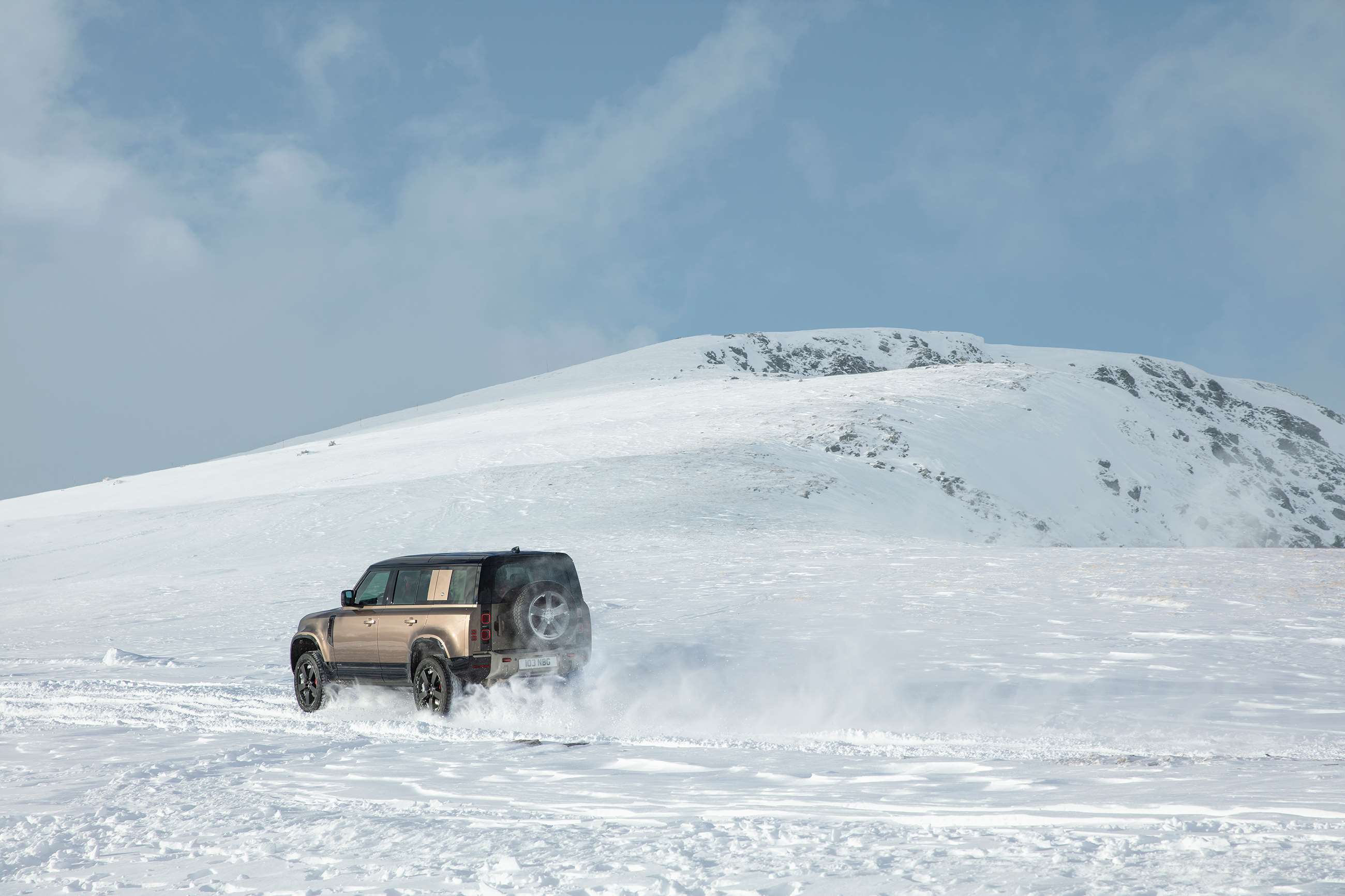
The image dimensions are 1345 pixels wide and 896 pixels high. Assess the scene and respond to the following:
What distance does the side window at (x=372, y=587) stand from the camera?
12305 mm

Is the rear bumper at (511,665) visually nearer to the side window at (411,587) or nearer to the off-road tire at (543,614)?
the off-road tire at (543,614)

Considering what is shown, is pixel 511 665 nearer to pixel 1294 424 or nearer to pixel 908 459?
pixel 908 459

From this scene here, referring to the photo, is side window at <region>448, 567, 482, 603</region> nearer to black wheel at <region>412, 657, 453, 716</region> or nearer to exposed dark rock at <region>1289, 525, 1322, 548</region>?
black wheel at <region>412, 657, 453, 716</region>

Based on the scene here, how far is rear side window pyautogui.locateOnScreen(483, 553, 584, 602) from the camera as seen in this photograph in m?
11.3

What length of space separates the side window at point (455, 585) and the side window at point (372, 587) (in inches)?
36.6

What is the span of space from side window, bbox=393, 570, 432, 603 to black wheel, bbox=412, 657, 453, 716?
0.73 m

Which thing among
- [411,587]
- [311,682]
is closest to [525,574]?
[411,587]

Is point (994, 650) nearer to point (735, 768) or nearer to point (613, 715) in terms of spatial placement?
point (613, 715)

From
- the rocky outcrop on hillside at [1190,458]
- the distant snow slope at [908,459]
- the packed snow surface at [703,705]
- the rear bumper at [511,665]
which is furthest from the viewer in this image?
the rocky outcrop on hillside at [1190,458]

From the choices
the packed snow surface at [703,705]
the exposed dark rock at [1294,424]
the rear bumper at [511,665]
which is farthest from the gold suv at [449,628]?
the exposed dark rock at [1294,424]

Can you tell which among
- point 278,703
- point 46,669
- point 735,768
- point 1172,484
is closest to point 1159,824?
point 735,768

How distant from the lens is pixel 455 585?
11477mm

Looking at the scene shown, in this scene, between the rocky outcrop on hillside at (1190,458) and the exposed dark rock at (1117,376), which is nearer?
the rocky outcrop on hillside at (1190,458)

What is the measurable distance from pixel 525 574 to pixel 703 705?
2.42 m
